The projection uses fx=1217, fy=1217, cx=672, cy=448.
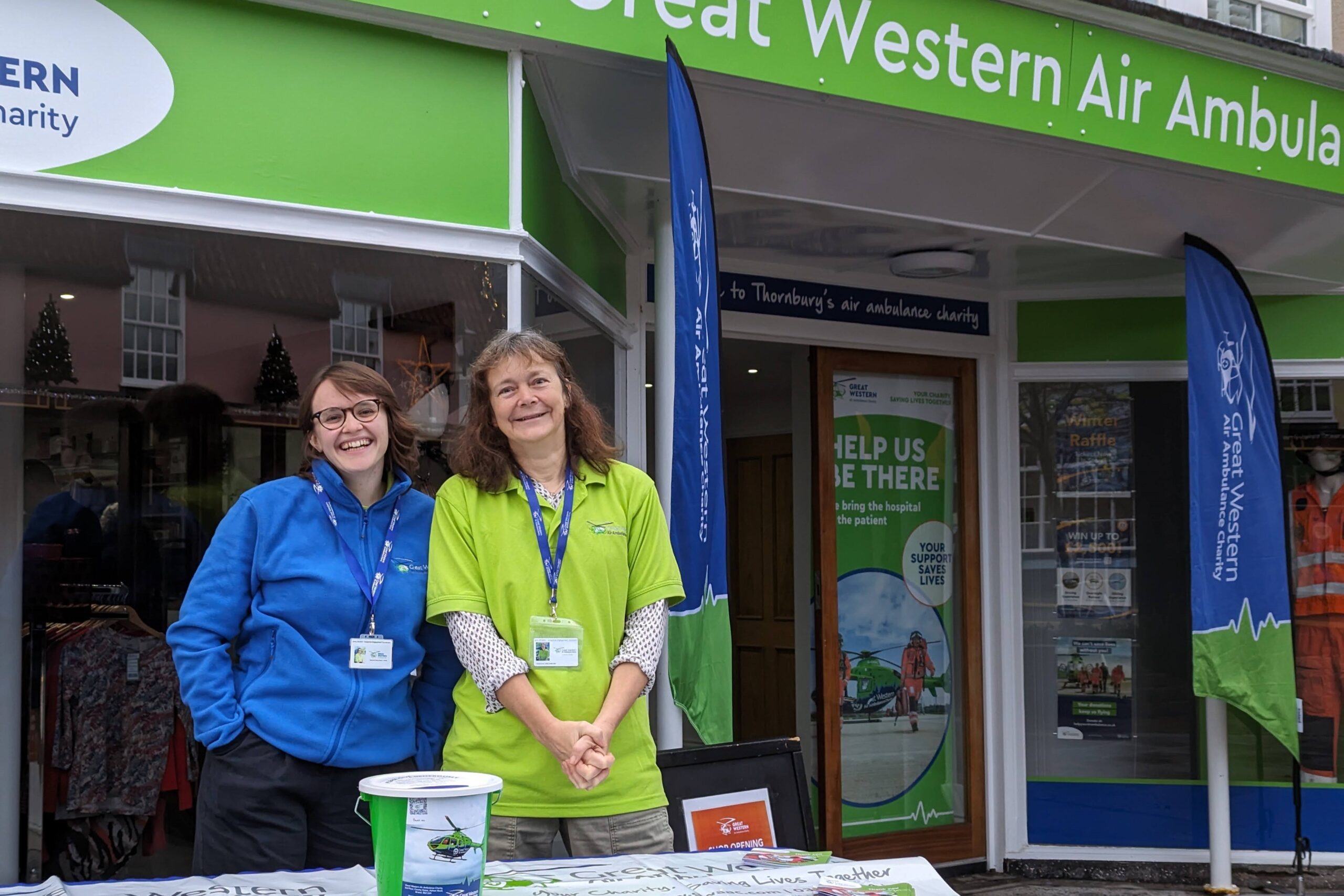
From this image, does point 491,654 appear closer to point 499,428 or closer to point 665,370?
point 499,428

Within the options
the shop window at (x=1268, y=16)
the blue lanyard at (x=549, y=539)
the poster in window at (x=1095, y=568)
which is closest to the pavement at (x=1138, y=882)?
the poster in window at (x=1095, y=568)

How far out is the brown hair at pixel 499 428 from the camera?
2520mm

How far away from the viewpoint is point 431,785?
1.61m

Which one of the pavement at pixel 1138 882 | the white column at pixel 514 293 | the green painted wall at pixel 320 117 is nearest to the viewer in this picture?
the green painted wall at pixel 320 117

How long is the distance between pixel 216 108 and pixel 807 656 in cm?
476

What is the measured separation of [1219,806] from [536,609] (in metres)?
4.22

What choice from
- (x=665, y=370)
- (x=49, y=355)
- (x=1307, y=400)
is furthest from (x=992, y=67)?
(x=49, y=355)

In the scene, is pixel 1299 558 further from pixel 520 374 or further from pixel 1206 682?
pixel 520 374

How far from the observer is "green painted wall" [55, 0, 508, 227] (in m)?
2.98

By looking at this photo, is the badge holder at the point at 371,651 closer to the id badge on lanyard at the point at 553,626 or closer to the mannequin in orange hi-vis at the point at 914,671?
the id badge on lanyard at the point at 553,626

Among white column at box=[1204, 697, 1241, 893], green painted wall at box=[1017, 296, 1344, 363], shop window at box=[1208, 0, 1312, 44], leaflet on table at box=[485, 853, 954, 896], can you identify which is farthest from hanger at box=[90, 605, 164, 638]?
shop window at box=[1208, 0, 1312, 44]

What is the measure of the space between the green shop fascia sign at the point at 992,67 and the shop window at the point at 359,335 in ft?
2.73

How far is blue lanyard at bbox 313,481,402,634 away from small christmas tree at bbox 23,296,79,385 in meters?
1.34

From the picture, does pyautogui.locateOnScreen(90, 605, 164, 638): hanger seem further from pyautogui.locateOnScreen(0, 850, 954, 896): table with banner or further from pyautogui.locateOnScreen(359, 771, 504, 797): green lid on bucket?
pyautogui.locateOnScreen(359, 771, 504, 797): green lid on bucket
